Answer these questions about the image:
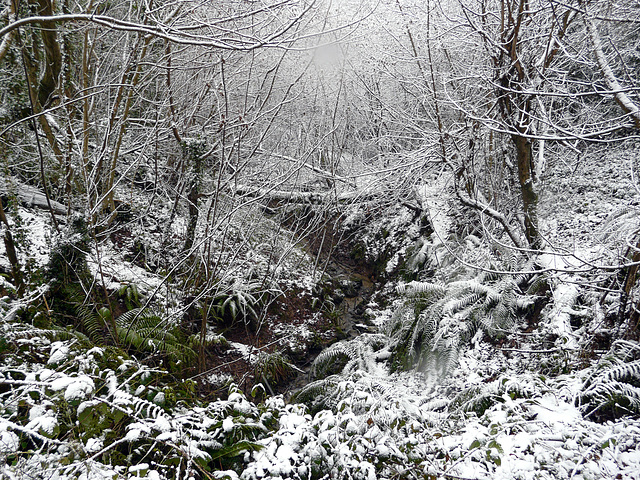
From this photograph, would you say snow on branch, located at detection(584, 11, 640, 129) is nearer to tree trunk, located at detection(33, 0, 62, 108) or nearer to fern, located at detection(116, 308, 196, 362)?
fern, located at detection(116, 308, 196, 362)

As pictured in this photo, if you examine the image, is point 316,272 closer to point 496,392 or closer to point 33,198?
point 33,198

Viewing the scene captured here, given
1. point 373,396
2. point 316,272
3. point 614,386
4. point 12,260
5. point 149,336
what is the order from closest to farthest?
point 614,386 < point 373,396 < point 12,260 < point 149,336 < point 316,272

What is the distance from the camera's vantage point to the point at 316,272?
7.22 metres

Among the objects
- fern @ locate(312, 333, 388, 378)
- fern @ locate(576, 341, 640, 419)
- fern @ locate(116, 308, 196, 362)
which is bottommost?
fern @ locate(312, 333, 388, 378)

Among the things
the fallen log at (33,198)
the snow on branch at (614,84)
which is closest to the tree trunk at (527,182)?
the snow on branch at (614,84)

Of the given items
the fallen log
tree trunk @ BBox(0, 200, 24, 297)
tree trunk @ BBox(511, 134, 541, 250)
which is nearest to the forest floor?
the fallen log

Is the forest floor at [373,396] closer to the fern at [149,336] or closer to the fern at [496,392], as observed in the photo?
the fern at [496,392]

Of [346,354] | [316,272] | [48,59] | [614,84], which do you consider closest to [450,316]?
[346,354]

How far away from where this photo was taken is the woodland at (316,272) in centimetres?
179

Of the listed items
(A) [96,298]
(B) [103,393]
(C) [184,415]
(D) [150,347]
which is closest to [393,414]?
(C) [184,415]

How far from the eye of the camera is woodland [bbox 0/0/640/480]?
70.5 inches

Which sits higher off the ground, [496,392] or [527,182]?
[527,182]

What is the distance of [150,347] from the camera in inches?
136

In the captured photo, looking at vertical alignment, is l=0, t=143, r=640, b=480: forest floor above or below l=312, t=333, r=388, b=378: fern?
above
